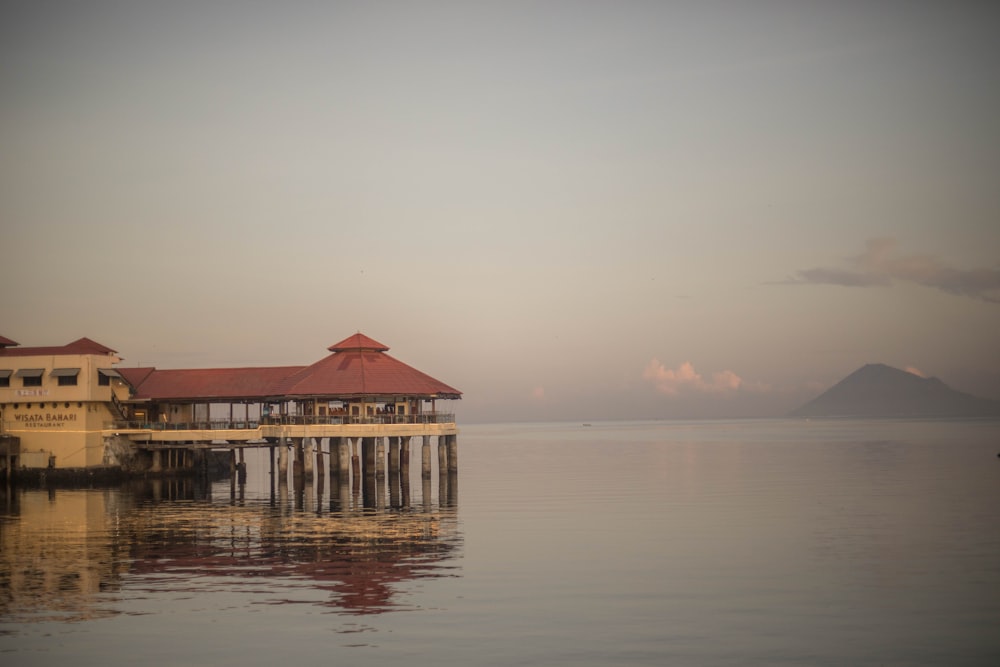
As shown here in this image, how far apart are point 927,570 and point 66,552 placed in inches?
1087

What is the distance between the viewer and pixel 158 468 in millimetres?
69062

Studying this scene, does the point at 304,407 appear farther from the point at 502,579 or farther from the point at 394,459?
the point at 502,579

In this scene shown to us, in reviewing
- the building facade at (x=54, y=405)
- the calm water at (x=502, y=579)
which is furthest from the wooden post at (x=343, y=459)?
the building facade at (x=54, y=405)

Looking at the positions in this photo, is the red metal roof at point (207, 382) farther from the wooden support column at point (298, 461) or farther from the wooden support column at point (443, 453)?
the wooden support column at point (443, 453)

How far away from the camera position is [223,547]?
3734cm

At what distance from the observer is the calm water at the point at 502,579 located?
23.3 metres

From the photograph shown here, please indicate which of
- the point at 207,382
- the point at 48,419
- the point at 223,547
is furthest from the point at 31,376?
the point at 223,547

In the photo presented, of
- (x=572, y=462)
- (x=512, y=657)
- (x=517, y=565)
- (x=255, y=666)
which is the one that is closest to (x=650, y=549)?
(x=517, y=565)

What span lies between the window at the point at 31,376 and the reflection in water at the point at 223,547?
8160mm

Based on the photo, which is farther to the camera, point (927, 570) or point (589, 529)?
point (589, 529)

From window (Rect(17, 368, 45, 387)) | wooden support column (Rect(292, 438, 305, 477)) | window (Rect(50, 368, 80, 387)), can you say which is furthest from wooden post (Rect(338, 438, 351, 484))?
window (Rect(17, 368, 45, 387))

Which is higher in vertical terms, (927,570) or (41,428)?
(41,428)

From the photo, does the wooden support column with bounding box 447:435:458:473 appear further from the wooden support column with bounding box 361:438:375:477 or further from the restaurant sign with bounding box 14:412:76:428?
Answer: the restaurant sign with bounding box 14:412:76:428

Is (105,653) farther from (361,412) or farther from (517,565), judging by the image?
(361,412)
